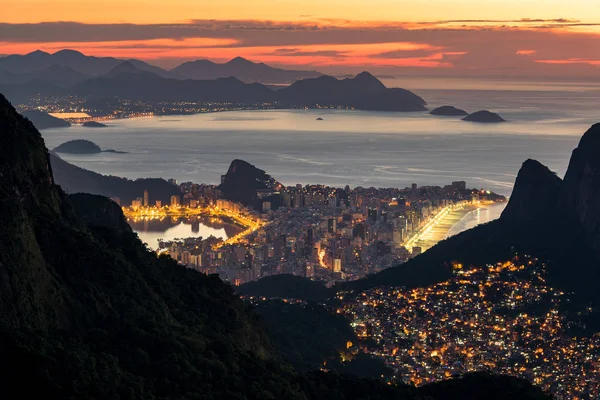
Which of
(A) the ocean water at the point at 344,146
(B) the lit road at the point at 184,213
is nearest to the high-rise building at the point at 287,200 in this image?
(B) the lit road at the point at 184,213

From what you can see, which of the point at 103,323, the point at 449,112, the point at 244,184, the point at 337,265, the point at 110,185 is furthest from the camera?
the point at 449,112

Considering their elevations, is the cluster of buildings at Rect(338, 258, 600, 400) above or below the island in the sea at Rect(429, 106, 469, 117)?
below

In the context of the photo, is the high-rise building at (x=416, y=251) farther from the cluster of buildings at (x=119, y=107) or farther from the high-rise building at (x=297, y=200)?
the cluster of buildings at (x=119, y=107)

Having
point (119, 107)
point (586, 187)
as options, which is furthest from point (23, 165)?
point (119, 107)

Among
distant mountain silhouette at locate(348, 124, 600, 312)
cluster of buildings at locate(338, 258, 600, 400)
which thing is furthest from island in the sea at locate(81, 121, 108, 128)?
cluster of buildings at locate(338, 258, 600, 400)

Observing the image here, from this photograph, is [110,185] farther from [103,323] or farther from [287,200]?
[103,323]

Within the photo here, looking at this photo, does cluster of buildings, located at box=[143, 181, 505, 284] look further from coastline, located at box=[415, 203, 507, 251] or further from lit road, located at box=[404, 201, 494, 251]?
coastline, located at box=[415, 203, 507, 251]

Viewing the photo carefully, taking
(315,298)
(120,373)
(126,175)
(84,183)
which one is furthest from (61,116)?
(120,373)
